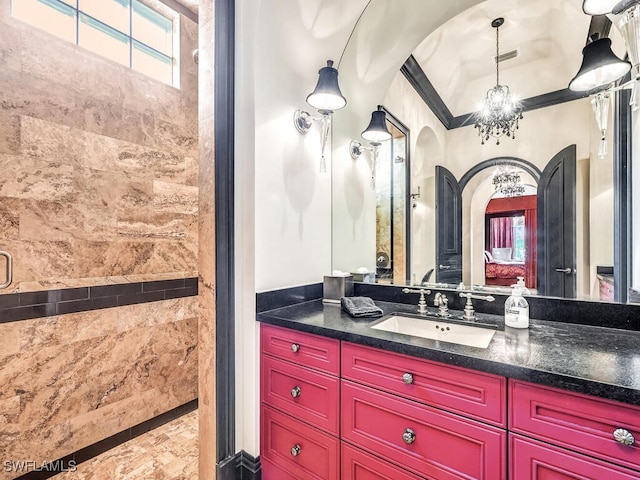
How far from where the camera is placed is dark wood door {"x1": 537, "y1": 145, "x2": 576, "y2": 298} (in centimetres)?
145

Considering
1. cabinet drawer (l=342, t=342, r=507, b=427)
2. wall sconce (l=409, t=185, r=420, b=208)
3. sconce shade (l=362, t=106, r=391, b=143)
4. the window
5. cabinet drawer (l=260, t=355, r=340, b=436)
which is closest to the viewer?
cabinet drawer (l=342, t=342, r=507, b=427)

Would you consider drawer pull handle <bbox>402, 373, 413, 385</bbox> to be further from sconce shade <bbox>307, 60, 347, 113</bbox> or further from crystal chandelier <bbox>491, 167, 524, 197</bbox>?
sconce shade <bbox>307, 60, 347, 113</bbox>

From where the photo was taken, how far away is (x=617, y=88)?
50.9 inches

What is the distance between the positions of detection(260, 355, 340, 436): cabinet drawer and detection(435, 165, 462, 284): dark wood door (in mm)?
894

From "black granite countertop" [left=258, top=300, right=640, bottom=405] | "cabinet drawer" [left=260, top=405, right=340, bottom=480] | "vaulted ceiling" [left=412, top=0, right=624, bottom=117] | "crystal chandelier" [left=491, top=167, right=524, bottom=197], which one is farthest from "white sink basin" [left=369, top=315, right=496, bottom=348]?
"vaulted ceiling" [left=412, top=0, right=624, bottom=117]

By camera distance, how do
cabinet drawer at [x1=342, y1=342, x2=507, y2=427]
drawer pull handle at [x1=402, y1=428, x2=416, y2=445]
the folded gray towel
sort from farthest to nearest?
the folded gray towel < drawer pull handle at [x1=402, y1=428, x2=416, y2=445] < cabinet drawer at [x1=342, y1=342, x2=507, y2=427]

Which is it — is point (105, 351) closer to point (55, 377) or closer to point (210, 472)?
point (55, 377)

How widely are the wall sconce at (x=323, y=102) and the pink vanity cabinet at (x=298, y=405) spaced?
1071mm

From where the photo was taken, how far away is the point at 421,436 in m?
1.12

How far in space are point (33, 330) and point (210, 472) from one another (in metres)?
1.25

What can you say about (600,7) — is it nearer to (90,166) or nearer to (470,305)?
(470,305)

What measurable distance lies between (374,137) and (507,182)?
3.03 feet

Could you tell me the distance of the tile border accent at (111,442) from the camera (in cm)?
174

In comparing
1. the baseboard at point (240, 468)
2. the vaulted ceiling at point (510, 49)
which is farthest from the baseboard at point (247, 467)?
the vaulted ceiling at point (510, 49)
